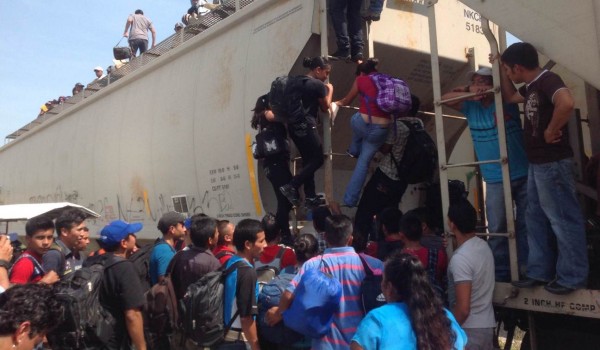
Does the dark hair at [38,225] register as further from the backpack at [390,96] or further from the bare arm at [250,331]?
the backpack at [390,96]

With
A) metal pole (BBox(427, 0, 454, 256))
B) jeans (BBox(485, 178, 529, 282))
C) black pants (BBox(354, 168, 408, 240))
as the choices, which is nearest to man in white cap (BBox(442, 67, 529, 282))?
jeans (BBox(485, 178, 529, 282))

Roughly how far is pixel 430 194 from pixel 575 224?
1851 millimetres

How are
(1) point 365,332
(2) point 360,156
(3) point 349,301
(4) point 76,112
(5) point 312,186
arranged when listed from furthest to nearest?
(4) point 76,112 → (5) point 312,186 → (2) point 360,156 → (3) point 349,301 → (1) point 365,332

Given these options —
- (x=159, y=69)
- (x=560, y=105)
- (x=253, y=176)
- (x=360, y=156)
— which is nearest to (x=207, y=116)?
(x=253, y=176)

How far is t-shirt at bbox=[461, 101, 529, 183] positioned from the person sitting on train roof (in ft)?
1.04

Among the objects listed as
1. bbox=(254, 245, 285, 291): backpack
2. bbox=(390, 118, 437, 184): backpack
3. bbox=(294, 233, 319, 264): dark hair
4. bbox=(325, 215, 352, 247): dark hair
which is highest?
bbox=(390, 118, 437, 184): backpack

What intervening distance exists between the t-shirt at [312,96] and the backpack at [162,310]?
1.70 meters

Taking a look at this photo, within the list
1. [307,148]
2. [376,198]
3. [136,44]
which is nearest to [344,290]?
[376,198]

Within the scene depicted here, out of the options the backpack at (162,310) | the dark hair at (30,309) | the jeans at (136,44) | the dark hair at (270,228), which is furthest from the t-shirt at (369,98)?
the jeans at (136,44)

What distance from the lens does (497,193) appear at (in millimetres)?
3346

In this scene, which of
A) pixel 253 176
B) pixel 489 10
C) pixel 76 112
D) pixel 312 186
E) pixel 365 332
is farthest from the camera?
pixel 76 112

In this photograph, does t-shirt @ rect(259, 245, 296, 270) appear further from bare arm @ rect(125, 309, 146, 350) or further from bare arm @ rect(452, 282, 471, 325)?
bare arm @ rect(452, 282, 471, 325)

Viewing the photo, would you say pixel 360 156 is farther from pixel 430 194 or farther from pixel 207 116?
pixel 207 116

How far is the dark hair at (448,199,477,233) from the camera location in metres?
3.19
